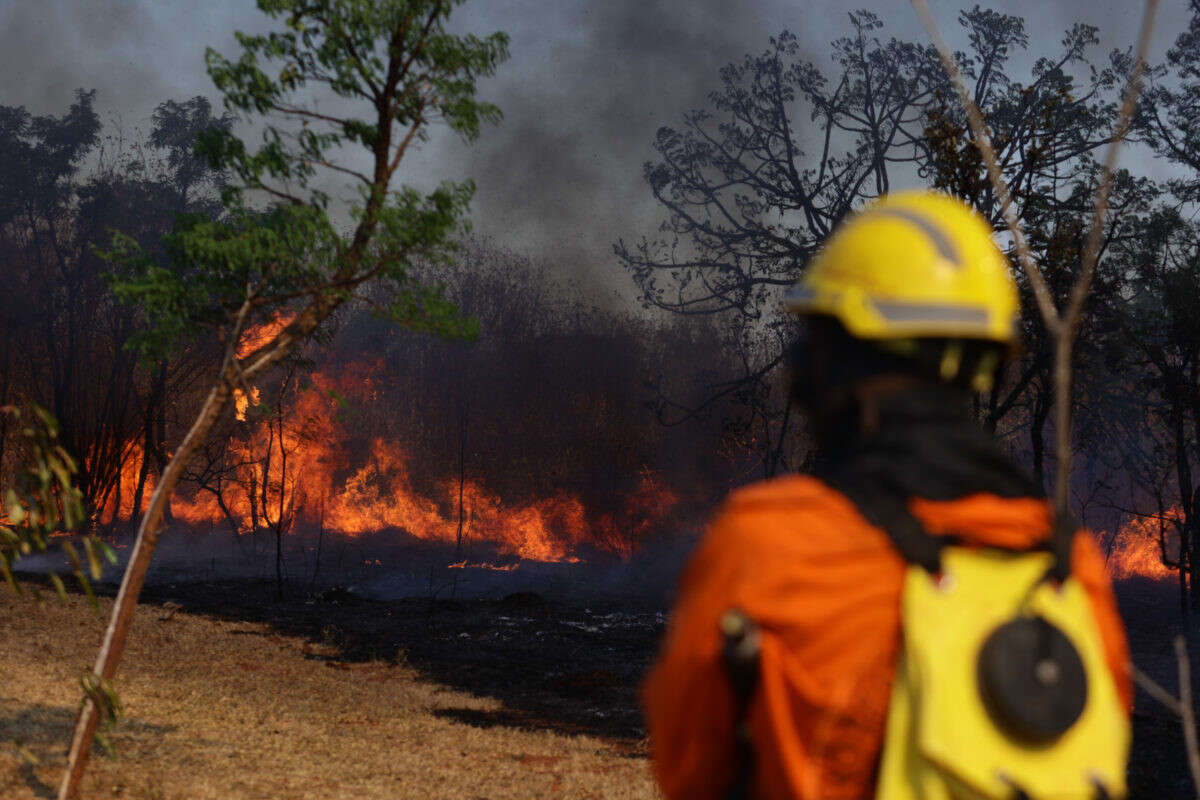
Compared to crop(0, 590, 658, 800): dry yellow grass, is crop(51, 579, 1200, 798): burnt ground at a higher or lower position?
lower

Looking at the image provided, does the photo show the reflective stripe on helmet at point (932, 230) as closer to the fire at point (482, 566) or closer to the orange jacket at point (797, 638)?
the orange jacket at point (797, 638)

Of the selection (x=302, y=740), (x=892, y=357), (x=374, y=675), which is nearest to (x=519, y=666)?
(x=374, y=675)

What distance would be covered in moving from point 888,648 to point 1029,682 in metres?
0.17

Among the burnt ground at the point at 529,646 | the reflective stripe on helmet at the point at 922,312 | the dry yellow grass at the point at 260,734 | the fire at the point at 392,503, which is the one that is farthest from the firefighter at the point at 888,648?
the fire at the point at 392,503

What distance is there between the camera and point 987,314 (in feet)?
4.71

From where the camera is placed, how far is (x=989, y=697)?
123 cm

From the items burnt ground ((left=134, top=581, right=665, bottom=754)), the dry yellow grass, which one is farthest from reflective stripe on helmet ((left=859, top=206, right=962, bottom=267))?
burnt ground ((left=134, top=581, right=665, bottom=754))

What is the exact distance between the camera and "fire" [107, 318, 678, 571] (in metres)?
38.0

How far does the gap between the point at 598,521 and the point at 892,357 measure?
123 ft

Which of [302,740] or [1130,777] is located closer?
[1130,777]

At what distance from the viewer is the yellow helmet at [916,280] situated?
1.41m

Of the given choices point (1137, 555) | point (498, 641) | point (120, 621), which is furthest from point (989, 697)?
point (1137, 555)

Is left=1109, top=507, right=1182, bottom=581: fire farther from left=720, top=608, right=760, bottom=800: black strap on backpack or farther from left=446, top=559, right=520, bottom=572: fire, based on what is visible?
left=720, top=608, right=760, bottom=800: black strap on backpack

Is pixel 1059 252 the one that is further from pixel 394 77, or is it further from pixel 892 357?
pixel 892 357
